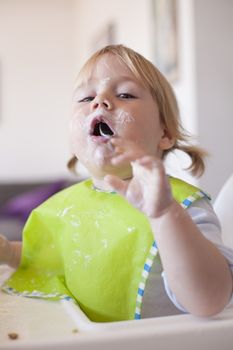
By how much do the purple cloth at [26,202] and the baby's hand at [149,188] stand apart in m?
3.34

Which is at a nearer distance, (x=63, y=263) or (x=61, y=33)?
(x=63, y=263)

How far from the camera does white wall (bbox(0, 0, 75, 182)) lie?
533 centimetres

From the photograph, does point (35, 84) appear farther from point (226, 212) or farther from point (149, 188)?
point (149, 188)

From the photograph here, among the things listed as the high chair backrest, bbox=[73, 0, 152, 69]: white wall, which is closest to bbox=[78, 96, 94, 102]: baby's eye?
the high chair backrest

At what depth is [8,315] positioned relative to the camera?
30.2 inches

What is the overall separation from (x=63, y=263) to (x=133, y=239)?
0.20 meters

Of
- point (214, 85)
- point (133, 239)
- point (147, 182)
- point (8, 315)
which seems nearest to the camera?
point (147, 182)

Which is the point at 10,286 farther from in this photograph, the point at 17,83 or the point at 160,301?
the point at 17,83

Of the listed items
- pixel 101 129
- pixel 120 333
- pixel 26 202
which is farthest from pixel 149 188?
pixel 26 202

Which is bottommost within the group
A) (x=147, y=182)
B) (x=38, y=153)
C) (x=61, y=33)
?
(x=38, y=153)

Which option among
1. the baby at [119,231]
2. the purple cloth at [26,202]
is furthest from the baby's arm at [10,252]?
the purple cloth at [26,202]

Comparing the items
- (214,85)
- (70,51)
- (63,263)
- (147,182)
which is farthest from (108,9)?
(147,182)

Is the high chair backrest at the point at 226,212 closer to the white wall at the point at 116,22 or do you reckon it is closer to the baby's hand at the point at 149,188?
the baby's hand at the point at 149,188

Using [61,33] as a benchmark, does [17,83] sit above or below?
below
